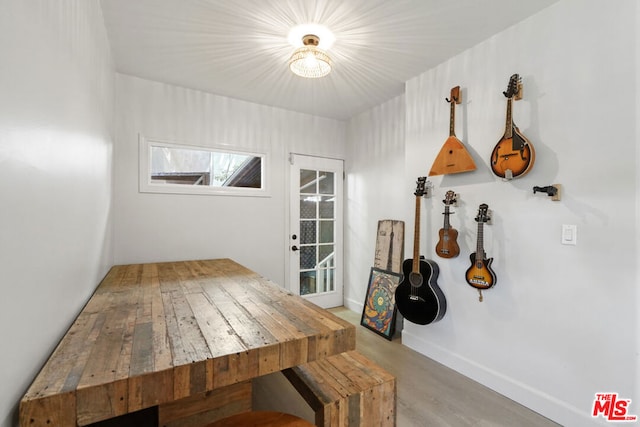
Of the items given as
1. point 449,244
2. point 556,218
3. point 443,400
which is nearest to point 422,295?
point 449,244

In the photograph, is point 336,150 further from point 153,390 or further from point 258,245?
point 153,390

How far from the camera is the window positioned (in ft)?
9.44

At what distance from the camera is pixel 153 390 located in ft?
2.79

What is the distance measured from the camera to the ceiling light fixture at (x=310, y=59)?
202 cm

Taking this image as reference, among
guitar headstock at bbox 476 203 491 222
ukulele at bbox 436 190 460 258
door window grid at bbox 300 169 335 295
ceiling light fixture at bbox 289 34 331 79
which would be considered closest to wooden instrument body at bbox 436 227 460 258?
ukulele at bbox 436 190 460 258

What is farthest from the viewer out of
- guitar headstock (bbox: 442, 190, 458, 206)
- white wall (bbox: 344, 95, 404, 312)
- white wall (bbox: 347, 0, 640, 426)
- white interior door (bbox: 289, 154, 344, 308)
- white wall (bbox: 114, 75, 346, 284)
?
white interior door (bbox: 289, 154, 344, 308)

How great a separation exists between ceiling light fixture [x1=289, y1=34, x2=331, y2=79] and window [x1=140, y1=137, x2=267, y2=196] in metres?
1.45

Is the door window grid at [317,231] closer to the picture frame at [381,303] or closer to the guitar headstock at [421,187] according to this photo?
the picture frame at [381,303]

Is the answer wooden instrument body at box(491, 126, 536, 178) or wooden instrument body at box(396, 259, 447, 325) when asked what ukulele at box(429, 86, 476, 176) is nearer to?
wooden instrument body at box(491, 126, 536, 178)

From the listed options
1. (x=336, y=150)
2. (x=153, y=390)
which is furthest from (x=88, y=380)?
(x=336, y=150)

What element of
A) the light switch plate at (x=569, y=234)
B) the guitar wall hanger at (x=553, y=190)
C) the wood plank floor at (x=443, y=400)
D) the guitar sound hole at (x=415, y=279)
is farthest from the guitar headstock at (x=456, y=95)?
the wood plank floor at (x=443, y=400)

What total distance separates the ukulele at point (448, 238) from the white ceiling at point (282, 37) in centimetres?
117

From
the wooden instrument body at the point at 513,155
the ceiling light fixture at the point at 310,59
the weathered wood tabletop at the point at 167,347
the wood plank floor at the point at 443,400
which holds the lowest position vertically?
the wood plank floor at the point at 443,400

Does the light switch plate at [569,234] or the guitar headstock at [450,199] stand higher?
the guitar headstock at [450,199]
